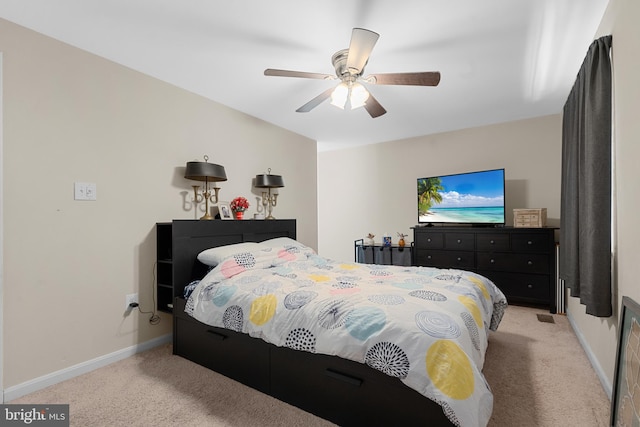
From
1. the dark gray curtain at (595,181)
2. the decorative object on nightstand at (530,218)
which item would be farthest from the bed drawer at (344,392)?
the decorative object on nightstand at (530,218)

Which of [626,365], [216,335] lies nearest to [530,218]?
[626,365]

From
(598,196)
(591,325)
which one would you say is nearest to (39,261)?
(598,196)

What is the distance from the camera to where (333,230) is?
5.57 metres

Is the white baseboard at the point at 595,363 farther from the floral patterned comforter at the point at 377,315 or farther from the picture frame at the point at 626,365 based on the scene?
the floral patterned comforter at the point at 377,315

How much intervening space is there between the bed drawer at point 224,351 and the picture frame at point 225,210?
3.62 ft

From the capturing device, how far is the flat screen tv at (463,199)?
12.4ft

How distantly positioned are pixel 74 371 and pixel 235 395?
123 centimetres

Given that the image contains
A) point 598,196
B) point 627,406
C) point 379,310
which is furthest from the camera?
point 598,196

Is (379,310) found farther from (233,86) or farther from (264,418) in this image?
(233,86)

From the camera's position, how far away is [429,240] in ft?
13.3

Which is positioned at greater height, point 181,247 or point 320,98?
point 320,98

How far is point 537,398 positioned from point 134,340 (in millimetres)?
2907

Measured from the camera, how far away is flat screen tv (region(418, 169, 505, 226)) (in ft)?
12.4

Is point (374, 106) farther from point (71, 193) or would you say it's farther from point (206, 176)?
point (71, 193)
